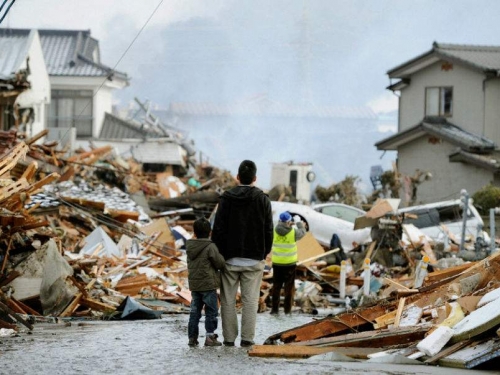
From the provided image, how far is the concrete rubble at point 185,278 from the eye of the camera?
→ 11117mm

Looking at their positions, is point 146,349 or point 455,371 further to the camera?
point 146,349

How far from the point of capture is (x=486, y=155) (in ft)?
158

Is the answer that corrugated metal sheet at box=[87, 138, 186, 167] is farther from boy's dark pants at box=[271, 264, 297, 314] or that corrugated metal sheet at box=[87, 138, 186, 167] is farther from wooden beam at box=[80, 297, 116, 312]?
wooden beam at box=[80, 297, 116, 312]

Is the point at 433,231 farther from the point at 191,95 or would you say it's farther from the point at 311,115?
the point at 311,115

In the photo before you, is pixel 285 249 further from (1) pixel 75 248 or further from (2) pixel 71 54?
(2) pixel 71 54

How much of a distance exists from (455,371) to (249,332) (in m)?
3.41

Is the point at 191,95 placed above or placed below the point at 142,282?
above

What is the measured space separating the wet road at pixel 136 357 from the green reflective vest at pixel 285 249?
4082mm

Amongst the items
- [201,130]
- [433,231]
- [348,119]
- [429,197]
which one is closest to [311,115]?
[348,119]

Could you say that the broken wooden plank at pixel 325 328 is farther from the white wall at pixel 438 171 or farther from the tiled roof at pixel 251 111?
the tiled roof at pixel 251 111

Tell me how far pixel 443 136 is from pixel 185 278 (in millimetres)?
29216

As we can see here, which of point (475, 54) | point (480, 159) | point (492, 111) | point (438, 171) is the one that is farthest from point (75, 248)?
point (475, 54)

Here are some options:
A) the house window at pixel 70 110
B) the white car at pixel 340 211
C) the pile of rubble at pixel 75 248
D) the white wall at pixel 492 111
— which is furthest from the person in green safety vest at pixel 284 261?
the house window at pixel 70 110

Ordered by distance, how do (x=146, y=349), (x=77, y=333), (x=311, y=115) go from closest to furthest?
(x=146, y=349) < (x=77, y=333) < (x=311, y=115)
